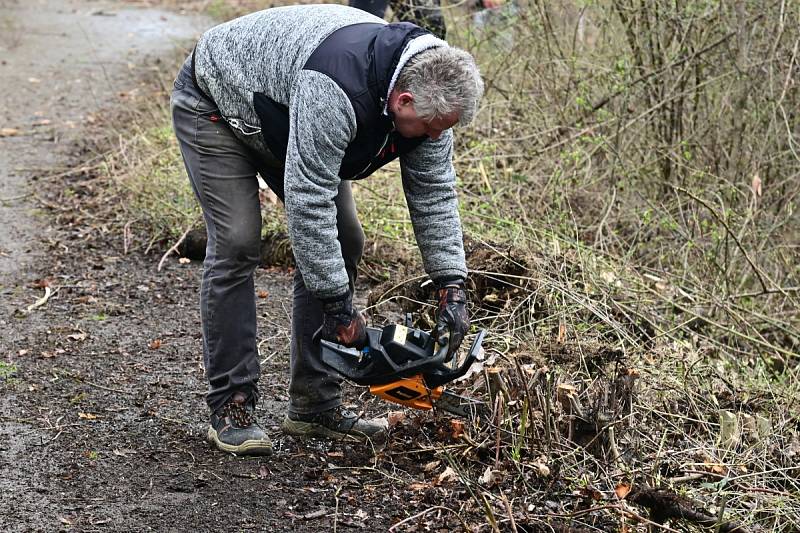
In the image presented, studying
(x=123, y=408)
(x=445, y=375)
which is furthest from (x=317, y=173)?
(x=123, y=408)

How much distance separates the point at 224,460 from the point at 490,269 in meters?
1.82

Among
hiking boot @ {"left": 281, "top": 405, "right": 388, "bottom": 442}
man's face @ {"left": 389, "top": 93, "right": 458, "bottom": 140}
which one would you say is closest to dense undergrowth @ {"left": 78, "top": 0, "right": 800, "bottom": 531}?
hiking boot @ {"left": 281, "top": 405, "right": 388, "bottom": 442}

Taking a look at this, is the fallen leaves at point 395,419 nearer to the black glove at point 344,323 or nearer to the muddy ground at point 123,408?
the muddy ground at point 123,408

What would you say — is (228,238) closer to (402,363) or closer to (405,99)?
(402,363)

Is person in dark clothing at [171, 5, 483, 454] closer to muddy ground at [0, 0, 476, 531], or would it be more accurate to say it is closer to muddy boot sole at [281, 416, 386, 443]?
muddy boot sole at [281, 416, 386, 443]

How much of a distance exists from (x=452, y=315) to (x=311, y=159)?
83 centimetres

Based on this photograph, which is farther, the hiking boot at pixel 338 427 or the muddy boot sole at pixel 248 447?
the hiking boot at pixel 338 427

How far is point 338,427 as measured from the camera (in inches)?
153

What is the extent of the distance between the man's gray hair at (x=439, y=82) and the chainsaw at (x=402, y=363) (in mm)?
828

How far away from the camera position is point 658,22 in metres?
6.74

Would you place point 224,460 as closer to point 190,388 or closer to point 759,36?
point 190,388

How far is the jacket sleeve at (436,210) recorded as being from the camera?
3.52 meters

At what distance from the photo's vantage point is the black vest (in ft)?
9.98

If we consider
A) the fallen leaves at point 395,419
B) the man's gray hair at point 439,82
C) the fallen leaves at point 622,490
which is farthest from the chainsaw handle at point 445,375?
the man's gray hair at point 439,82
